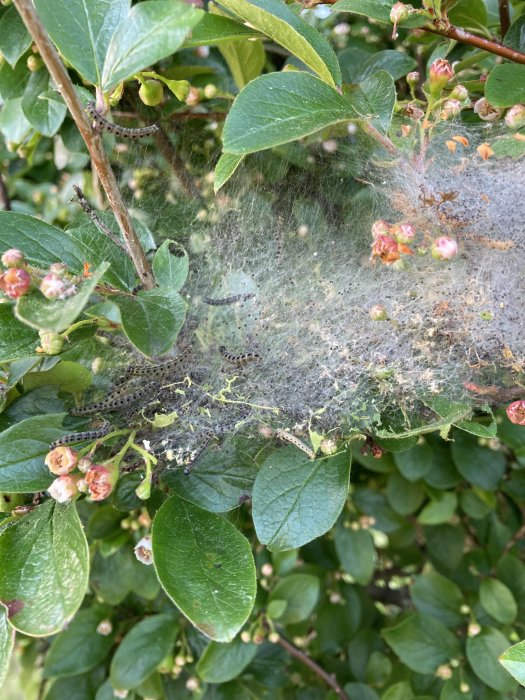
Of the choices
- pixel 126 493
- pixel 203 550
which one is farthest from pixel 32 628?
pixel 126 493

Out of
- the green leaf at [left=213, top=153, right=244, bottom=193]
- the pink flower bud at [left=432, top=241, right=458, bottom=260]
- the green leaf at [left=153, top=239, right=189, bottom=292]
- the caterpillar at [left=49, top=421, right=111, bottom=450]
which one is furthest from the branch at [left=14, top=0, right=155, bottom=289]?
the pink flower bud at [left=432, top=241, right=458, bottom=260]

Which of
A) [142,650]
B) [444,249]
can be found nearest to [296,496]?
[444,249]

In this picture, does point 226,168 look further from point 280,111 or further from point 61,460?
point 61,460

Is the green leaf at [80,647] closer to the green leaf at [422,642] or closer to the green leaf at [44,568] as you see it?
the green leaf at [422,642]

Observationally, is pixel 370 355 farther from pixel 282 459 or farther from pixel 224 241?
pixel 224 241

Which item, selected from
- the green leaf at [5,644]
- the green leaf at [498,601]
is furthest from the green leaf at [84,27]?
the green leaf at [498,601]

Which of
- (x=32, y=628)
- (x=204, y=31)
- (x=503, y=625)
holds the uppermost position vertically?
(x=204, y=31)
